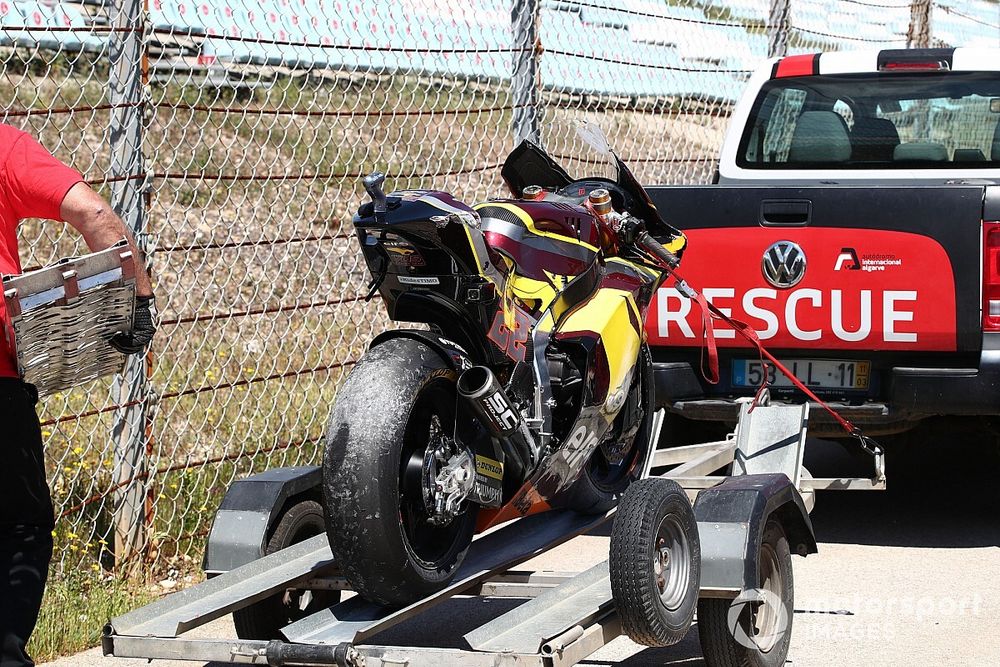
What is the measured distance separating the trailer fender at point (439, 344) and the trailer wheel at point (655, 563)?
0.63m

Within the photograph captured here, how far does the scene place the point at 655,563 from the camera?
3992 millimetres

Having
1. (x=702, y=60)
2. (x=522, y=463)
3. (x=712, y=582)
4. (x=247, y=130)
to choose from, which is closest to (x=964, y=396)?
(x=712, y=582)

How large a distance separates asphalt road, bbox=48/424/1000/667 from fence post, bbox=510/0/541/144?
2.23m

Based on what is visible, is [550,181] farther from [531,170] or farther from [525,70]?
[525,70]

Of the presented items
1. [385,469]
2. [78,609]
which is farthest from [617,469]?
[78,609]

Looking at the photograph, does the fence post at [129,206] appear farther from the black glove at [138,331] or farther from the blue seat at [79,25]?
the black glove at [138,331]

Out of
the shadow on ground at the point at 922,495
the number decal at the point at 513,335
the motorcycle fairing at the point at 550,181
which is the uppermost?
the motorcycle fairing at the point at 550,181

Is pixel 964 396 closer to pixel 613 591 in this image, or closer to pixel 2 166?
pixel 613 591

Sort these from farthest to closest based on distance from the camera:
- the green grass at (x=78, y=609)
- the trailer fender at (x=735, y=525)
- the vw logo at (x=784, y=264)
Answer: the vw logo at (x=784, y=264), the green grass at (x=78, y=609), the trailer fender at (x=735, y=525)

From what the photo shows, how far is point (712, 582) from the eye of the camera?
420 cm

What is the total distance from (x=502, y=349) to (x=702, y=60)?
633 centimetres

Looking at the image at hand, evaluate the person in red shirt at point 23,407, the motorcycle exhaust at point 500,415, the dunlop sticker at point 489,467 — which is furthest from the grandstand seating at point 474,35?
the dunlop sticker at point 489,467

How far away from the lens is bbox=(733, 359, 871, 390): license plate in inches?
236

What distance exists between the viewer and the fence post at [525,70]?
7266 mm
